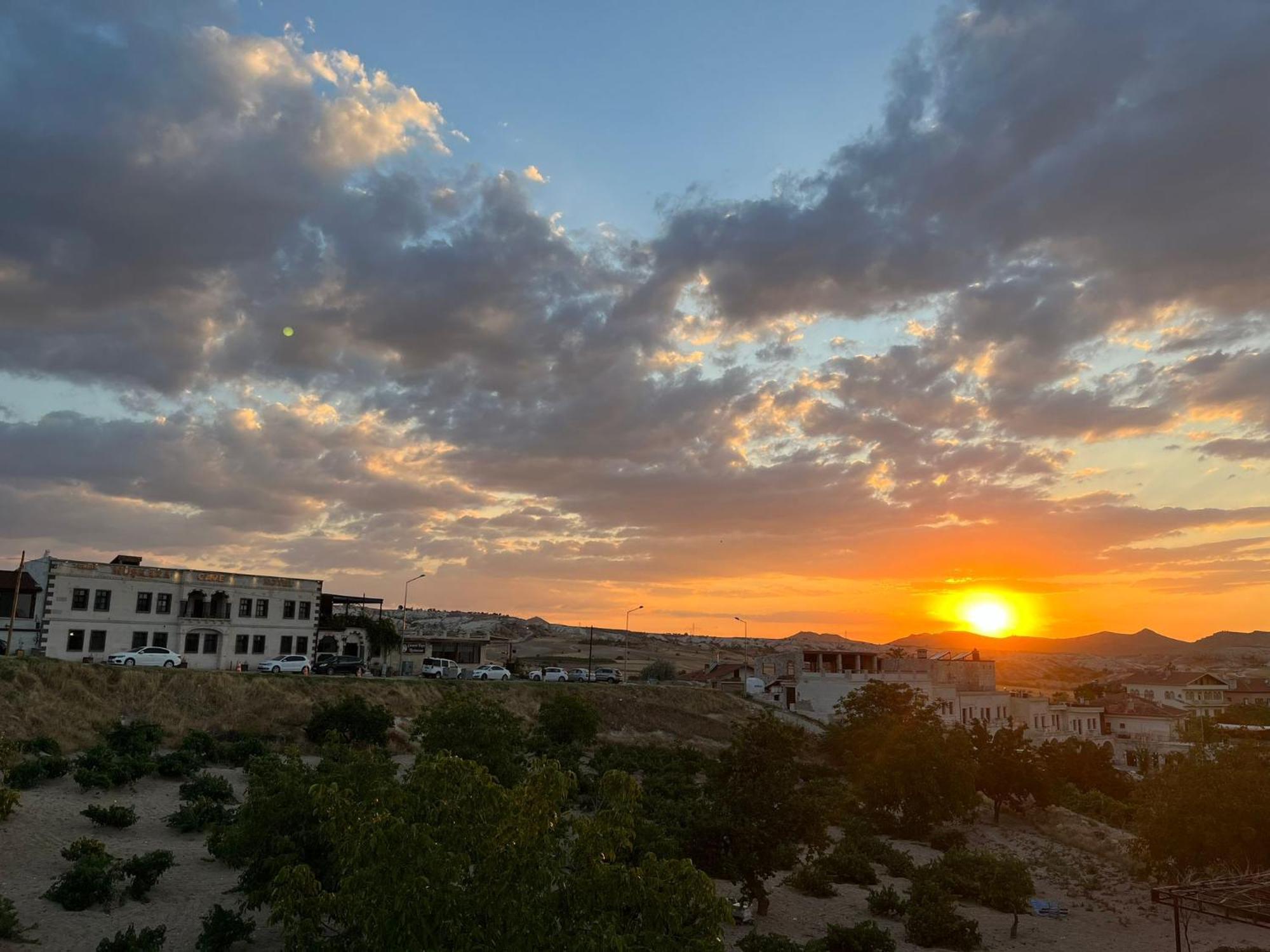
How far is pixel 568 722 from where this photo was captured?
5878cm

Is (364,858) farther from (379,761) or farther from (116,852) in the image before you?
(116,852)

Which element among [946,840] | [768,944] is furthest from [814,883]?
[946,840]

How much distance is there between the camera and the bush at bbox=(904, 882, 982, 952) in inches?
1220

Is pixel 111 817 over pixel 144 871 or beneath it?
over

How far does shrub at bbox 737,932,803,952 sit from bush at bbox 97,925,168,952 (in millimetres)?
16766

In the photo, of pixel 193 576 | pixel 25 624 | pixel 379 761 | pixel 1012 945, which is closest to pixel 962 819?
pixel 1012 945

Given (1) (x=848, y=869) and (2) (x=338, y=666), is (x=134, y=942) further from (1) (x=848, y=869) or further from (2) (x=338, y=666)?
(2) (x=338, y=666)

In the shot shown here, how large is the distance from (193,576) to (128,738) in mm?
30885

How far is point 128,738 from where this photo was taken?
46.7m

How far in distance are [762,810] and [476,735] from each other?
11560 mm

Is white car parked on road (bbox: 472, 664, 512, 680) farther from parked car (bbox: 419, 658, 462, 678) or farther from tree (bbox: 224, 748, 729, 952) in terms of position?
tree (bbox: 224, 748, 729, 952)

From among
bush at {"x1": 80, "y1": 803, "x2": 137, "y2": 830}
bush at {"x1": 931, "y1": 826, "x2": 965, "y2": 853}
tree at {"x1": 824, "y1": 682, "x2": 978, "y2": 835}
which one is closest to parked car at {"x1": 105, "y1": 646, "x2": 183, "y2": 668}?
bush at {"x1": 80, "y1": 803, "x2": 137, "y2": 830}

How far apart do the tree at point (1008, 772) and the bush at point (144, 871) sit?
1994 inches

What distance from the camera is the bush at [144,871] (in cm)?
2767
